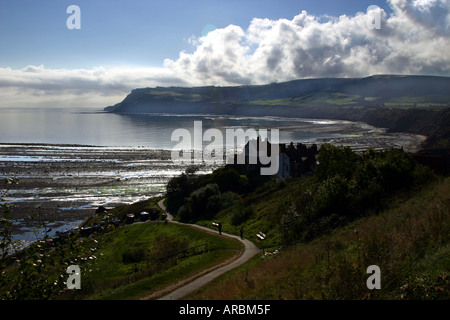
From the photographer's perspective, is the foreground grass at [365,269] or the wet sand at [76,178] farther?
the wet sand at [76,178]

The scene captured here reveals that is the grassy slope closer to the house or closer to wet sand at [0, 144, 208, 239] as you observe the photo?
wet sand at [0, 144, 208, 239]

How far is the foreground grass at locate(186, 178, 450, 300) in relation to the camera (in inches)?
342

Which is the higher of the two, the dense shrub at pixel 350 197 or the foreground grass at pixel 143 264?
the dense shrub at pixel 350 197

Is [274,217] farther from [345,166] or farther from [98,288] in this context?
[98,288]

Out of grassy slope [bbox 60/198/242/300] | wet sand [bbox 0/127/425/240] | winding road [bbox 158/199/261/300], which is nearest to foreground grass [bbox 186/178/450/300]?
winding road [bbox 158/199/261/300]

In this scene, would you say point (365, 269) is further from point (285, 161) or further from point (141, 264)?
point (285, 161)

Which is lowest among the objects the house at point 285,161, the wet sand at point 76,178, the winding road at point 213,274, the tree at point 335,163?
the wet sand at point 76,178

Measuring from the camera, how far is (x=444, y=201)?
15.2 meters

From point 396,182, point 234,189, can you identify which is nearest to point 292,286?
point 396,182

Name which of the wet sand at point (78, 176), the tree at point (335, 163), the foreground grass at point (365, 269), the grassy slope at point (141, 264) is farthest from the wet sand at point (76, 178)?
the foreground grass at point (365, 269)

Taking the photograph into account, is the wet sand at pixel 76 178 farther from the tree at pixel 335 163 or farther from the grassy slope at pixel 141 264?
the tree at pixel 335 163

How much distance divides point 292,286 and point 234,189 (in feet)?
130

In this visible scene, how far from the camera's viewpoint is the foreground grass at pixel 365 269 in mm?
8688

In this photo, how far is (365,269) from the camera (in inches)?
392
